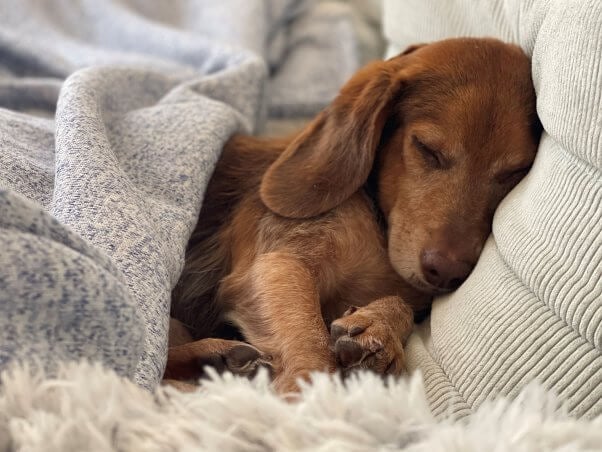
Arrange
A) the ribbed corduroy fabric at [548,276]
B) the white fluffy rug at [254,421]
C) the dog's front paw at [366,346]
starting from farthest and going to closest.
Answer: the dog's front paw at [366,346]
the ribbed corduroy fabric at [548,276]
the white fluffy rug at [254,421]

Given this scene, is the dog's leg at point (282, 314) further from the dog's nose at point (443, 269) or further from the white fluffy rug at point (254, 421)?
the white fluffy rug at point (254, 421)

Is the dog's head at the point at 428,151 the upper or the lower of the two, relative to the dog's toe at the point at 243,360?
upper

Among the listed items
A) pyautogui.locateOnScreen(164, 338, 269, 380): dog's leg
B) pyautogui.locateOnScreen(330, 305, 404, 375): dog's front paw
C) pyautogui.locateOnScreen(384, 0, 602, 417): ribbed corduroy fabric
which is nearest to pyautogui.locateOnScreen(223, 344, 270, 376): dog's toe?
pyautogui.locateOnScreen(164, 338, 269, 380): dog's leg

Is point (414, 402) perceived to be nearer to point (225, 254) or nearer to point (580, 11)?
point (580, 11)

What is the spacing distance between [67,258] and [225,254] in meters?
0.79

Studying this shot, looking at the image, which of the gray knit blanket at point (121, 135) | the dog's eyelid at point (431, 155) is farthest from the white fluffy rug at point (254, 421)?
the dog's eyelid at point (431, 155)

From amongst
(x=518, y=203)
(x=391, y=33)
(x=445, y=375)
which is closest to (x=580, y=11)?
(x=518, y=203)

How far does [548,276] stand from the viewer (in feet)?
3.47

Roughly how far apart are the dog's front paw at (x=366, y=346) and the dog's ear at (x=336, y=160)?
0.36m

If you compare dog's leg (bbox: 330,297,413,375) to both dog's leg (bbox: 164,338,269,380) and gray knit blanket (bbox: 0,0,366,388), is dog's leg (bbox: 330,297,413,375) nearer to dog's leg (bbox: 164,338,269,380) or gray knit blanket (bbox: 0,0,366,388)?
dog's leg (bbox: 164,338,269,380)

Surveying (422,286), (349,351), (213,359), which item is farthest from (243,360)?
(422,286)

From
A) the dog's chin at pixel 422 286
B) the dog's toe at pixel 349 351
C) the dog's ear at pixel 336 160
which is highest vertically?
the dog's ear at pixel 336 160

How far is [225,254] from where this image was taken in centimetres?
163

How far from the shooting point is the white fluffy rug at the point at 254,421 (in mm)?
757
